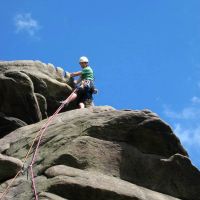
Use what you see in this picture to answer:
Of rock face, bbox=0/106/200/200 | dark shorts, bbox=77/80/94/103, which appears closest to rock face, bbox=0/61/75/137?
dark shorts, bbox=77/80/94/103

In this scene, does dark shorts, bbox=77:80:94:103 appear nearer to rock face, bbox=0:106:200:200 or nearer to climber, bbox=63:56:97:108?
climber, bbox=63:56:97:108

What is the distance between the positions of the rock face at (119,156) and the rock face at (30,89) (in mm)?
3176

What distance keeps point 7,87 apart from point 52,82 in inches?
75.8

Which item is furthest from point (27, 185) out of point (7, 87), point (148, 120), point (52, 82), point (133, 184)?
point (52, 82)

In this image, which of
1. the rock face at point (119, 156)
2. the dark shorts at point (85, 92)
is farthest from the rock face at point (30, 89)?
the rock face at point (119, 156)

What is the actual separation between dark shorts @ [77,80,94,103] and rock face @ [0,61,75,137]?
1.48 ft

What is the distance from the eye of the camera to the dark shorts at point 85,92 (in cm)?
1964

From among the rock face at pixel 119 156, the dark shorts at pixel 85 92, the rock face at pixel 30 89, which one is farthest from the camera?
the dark shorts at pixel 85 92

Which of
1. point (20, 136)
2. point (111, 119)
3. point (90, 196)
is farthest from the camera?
point (20, 136)

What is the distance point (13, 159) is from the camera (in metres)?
14.2

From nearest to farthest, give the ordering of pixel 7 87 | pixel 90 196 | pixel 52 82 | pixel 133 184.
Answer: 1. pixel 90 196
2. pixel 133 184
3. pixel 7 87
4. pixel 52 82

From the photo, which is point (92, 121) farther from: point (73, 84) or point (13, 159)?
point (73, 84)

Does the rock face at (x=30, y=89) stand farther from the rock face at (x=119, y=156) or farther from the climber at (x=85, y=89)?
the rock face at (x=119, y=156)

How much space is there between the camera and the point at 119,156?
1431 centimetres
